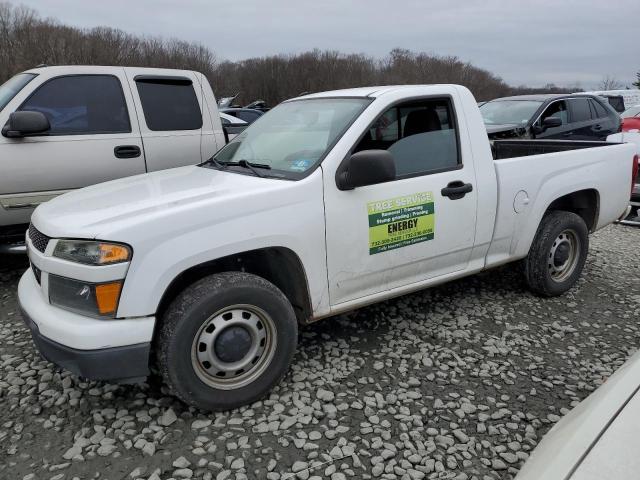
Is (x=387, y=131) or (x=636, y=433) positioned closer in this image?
(x=636, y=433)

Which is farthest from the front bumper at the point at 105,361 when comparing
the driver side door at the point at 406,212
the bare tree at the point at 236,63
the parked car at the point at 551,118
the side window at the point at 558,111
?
the bare tree at the point at 236,63

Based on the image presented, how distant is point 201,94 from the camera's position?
5.53 meters

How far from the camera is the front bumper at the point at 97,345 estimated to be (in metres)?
2.42

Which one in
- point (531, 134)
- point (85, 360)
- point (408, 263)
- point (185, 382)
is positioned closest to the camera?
point (85, 360)

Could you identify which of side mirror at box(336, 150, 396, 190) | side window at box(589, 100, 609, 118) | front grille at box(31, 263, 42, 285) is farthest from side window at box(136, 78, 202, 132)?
side window at box(589, 100, 609, 118)

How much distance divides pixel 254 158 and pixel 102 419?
1.85 metres

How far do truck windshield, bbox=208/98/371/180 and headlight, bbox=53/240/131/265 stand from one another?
3.46 feet

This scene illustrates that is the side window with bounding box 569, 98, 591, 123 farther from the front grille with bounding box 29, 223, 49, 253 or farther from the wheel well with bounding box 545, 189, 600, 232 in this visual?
the front grille with bounding box 29, 223, 49, 253

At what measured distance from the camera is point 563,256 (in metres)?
4.38

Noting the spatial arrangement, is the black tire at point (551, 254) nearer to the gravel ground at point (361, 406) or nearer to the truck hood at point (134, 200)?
the gravel ground at point (361, 406)

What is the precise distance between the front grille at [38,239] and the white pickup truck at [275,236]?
2 cm

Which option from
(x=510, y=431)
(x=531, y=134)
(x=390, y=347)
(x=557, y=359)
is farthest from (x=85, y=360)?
(x=531, y=134)

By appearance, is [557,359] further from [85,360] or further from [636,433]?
[85,360]

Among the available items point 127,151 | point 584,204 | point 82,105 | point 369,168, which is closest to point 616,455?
point 369,168
